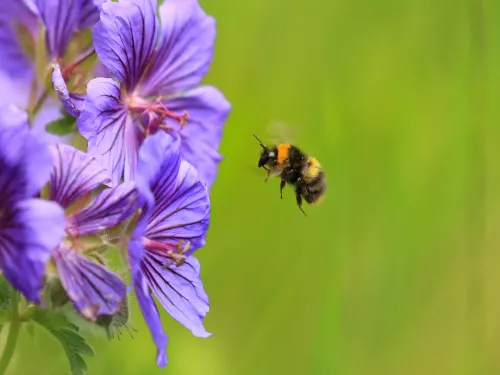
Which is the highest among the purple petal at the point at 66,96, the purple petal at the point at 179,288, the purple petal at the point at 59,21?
the purple petal at the point at 59,21

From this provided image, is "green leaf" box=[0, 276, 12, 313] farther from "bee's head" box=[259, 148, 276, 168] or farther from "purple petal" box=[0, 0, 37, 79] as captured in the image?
"bee's head" box=[259, 148, 276, 168]

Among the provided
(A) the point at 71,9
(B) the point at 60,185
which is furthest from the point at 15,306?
(A) the point at 71,9

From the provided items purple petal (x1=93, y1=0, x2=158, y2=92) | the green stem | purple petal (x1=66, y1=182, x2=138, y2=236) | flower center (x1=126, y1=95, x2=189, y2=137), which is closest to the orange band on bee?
flower center (x1=126, y1=95, x2=189, y2=137)

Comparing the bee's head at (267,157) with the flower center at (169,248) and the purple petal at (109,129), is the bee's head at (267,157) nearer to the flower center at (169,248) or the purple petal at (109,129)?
the purple petal at (109,129)

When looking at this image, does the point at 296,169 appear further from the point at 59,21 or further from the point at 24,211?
the point at 24,211

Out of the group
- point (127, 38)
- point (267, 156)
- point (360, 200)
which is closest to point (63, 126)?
point (127, 38)

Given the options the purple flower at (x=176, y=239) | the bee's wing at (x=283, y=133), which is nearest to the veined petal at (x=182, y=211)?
the purple flower at (x=176, y=239)
